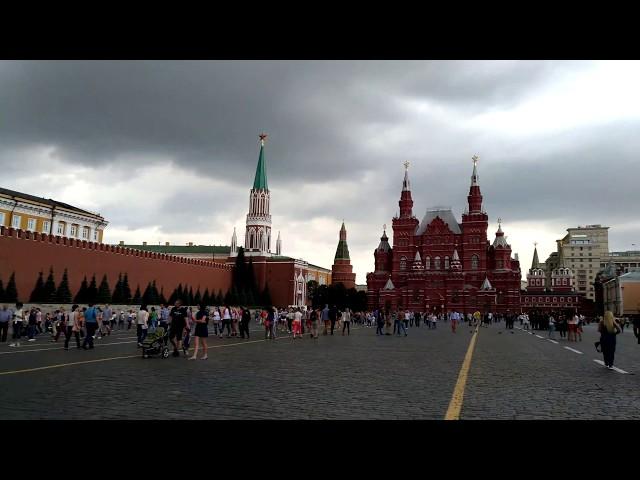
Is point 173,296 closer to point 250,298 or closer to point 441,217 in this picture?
point 250,298

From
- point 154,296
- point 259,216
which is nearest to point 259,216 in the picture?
point 259,216

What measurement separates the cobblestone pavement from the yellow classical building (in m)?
42.4

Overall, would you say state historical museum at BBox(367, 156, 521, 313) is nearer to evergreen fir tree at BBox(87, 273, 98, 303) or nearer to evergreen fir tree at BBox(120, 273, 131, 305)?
evergreen fir tree at BBox(120, 273, 131, 305)

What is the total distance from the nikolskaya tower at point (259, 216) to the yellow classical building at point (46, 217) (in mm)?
28098

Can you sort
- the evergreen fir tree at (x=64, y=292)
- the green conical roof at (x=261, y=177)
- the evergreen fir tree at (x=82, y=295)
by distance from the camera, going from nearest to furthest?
the evergreen fir tree at (x=64, y=292) < the evergreen fir tree at (x=82, y=295) < the green conical roof at (x=261, y=177)

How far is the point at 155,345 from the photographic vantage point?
13297mm

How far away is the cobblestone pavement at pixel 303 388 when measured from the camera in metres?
6.30

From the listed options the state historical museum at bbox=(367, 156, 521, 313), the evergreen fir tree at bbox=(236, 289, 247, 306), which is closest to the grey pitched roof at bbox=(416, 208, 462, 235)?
the state historical museum at bbox=(367, 156, 521, 313)

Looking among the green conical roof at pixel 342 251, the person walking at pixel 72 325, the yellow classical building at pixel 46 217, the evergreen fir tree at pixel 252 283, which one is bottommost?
the person walking at pixel 72 325

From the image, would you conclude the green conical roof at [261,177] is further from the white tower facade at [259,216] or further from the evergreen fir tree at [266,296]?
the evergreen fir tree at [266,296]


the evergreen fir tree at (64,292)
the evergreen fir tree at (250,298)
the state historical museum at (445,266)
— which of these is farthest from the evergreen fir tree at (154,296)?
the state historical museum at (445,266)

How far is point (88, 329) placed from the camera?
15.3 m

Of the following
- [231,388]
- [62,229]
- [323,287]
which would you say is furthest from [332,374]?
[323,287]
